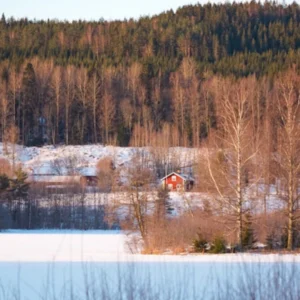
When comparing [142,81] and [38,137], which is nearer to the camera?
[38,137]

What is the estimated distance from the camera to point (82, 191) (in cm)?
4134

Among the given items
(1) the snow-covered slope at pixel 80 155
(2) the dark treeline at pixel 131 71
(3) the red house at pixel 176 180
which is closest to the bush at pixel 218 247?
(3) the red house at pixel 176 180

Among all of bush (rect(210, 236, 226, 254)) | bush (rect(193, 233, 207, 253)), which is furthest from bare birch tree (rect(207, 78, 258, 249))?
bush (rect(193, 233, 207, 253))

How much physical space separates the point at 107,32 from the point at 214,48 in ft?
64.1

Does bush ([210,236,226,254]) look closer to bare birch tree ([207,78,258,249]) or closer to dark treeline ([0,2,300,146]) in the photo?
bare birch tree ([207,78,258,249])

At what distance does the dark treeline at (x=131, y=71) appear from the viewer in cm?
6053

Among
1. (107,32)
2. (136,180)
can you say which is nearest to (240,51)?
(107,32)

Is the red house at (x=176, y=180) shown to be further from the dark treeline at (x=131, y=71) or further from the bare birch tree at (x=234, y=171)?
the bare birch tree at (x=234, y=171)

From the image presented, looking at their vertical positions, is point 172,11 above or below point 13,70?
above

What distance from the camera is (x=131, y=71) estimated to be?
231ft

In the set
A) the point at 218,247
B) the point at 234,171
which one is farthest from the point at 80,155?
the point at 218,247

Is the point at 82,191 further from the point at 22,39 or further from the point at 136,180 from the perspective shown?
the point at 22,39

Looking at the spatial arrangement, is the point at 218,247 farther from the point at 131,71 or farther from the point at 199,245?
the point at 131,71

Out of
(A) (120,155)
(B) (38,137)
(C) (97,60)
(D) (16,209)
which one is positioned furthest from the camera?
(C) (97,60)
